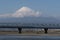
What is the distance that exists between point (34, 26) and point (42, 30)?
625 centimetres

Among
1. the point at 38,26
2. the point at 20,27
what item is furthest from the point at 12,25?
the point at 38,26

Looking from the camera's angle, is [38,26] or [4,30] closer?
[38,26]

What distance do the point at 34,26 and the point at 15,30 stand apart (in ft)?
28.8

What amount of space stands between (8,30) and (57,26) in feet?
48.8

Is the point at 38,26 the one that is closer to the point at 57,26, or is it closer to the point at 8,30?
the point at 57,26

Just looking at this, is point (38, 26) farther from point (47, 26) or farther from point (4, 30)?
point (4, 30)

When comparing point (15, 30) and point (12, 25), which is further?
point (15, 30)

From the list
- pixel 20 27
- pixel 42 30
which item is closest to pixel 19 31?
pixel 20 27

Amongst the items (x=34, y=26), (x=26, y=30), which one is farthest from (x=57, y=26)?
(x=26, y=30)

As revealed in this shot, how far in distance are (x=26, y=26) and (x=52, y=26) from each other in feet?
21.9

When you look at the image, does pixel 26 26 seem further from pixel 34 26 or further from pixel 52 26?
pixel 52 26

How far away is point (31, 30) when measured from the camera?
7981 cm

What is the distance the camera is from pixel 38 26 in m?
73.4

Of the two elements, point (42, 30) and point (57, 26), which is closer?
point (57, 26)
